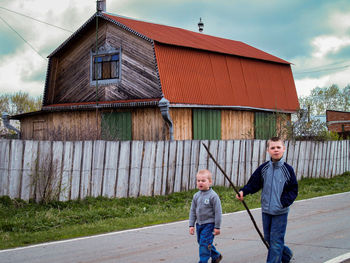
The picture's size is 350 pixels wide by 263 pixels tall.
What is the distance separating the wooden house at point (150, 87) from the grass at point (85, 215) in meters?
6.85

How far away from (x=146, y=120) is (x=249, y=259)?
15.3 m

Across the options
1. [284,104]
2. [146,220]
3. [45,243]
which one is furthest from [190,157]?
[284,104]

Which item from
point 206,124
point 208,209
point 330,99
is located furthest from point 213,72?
point 330,99

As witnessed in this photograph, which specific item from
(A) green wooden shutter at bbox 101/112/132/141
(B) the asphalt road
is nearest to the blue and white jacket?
(B) the asphalt road

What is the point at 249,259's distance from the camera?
7020 mm

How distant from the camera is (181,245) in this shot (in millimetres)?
8188

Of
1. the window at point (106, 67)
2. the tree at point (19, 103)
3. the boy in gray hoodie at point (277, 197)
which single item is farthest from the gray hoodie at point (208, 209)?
the tree at point (19, 103)

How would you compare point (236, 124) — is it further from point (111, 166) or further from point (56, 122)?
point (111, 166)

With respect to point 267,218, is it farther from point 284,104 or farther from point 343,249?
point 284,104

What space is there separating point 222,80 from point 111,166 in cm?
1200

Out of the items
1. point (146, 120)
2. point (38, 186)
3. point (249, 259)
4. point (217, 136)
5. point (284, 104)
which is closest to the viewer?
point (249, 259)

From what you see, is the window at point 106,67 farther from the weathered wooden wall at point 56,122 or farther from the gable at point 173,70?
the weathered wooden wall at point 56,122

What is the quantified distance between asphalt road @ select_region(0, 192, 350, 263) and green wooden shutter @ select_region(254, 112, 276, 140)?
14.7 m

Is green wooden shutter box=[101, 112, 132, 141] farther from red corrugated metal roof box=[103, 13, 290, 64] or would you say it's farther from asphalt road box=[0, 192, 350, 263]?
asphalt road box=[0, 192, 350, 263]
